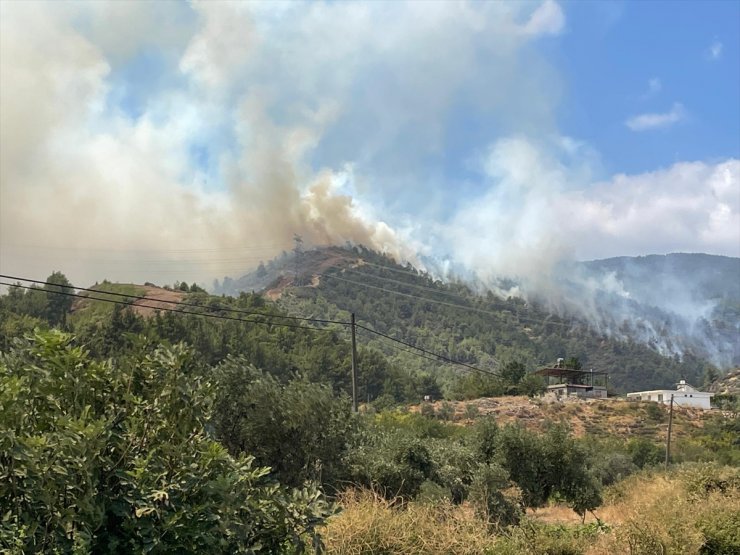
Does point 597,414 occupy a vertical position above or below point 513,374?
below

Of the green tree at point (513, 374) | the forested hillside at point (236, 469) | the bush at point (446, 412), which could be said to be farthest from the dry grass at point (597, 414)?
the forested hillside at point (236, 469)

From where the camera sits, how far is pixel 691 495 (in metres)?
19.3

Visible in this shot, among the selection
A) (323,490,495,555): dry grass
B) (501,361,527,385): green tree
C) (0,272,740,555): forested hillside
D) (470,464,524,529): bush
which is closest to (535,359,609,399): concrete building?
(501,361,527,385): green tree

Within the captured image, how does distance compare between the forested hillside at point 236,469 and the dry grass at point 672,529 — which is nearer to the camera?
the forested hillside at point 236,469

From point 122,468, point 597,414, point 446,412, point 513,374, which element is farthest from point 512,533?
point 513,374

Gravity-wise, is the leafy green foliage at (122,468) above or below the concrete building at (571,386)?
above

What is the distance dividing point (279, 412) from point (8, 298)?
109538mm

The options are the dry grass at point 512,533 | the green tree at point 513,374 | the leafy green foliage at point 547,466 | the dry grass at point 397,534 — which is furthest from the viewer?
the green tree at point 513,374

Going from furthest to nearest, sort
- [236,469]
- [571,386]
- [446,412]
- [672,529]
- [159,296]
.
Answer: [159,296]
[571,386]
[446,412]
[672,529]
[236,469]

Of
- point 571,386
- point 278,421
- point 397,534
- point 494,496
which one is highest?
point 278,421

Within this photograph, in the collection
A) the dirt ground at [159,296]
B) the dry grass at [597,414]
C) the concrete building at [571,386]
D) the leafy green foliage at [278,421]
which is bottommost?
the dry grass at [597,414]

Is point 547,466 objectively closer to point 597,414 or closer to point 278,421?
point 278,421

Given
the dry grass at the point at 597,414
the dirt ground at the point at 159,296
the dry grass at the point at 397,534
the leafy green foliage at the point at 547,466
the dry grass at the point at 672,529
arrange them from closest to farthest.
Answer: the dry grass at the point at 397,534, the dry grass at the point at 672,529, the leafy green foliage at the point at 547,466, the dry grass at the point at 597,414, the dirt ground at the point at 159,296

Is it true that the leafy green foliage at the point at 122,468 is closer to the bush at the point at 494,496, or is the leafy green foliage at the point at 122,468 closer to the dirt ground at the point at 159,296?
the bush at the point at 494,496
